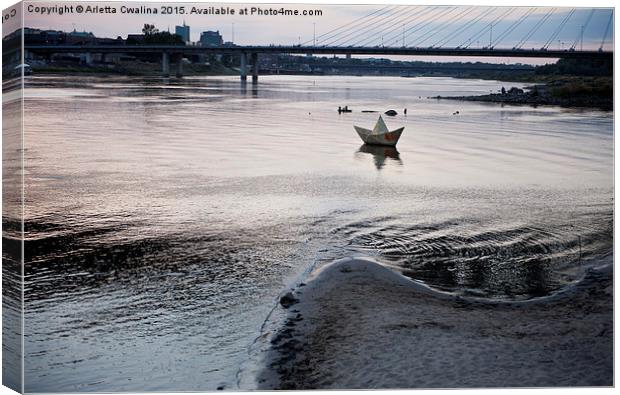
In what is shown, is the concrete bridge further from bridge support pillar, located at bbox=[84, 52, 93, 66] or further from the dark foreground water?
the dark foreground water

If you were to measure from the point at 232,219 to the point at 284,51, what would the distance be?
2628mm

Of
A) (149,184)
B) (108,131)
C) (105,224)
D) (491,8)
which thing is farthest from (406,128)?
(491,8)

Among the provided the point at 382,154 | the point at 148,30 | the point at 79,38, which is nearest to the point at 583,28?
the point at 148,30

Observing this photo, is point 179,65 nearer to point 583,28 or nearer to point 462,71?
point 462,71

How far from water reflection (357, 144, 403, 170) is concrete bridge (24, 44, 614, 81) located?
474 centimetres

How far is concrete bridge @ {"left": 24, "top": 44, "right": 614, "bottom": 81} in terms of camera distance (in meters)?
8.23

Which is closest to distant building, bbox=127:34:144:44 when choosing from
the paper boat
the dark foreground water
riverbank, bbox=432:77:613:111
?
the dark foreground water

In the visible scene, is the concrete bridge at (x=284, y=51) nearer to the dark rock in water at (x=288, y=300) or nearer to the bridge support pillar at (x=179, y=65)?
the bridge support pillar at (x=179, y=65)

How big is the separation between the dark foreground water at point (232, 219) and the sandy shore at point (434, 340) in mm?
346

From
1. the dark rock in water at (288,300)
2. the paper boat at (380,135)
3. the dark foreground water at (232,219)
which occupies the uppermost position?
the paper boat at (380,135)

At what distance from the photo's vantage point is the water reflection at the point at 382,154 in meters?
15.2

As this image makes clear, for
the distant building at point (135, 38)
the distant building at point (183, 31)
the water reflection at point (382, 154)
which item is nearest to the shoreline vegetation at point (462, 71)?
the distant building at point (135, 38)

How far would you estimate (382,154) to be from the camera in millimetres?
15734

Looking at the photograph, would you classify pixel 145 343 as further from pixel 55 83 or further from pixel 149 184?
pixel 149 184
